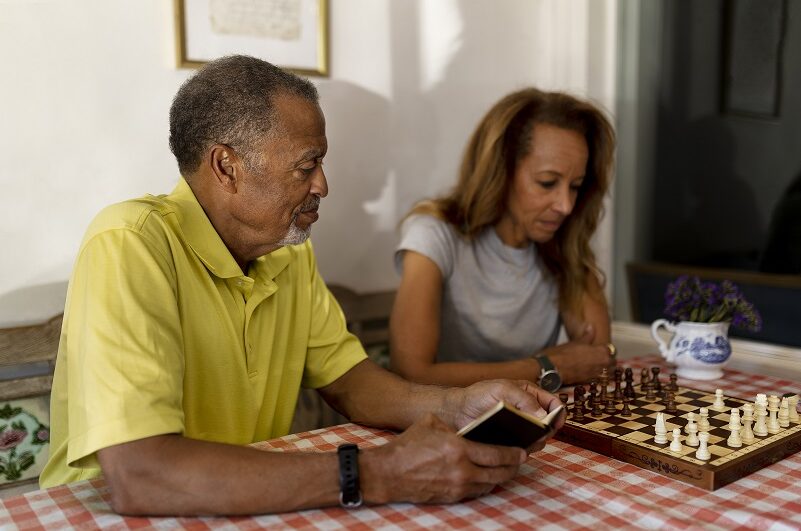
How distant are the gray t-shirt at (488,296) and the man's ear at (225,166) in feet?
2.50

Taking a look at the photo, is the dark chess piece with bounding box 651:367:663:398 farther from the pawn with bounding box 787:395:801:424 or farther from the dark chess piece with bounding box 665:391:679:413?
the pawn with bounding box 787:395:801:424

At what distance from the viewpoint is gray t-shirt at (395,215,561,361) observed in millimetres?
2301

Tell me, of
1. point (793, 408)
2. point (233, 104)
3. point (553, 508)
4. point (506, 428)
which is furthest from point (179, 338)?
point (793, 408)

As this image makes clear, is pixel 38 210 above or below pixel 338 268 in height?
Result: above

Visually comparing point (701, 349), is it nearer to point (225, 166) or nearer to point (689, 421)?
point (689, 421)

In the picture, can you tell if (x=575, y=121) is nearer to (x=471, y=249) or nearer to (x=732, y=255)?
(x=471, y=249)

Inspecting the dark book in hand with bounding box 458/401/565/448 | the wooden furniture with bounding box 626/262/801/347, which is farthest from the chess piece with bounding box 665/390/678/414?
the wooden furniture with bounding box 626/262/801/347

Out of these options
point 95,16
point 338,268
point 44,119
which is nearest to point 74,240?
point 44,119

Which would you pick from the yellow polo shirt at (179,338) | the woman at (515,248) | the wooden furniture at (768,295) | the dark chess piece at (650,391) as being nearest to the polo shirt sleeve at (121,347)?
the yellow polo shirt at (179,338)

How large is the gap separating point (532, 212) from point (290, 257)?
0.85 meters

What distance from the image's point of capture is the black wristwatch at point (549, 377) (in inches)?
77.9

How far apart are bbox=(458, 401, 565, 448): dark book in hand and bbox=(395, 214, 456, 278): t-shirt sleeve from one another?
3.14 ft

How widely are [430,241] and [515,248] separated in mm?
370

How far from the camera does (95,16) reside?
6.65 ft
